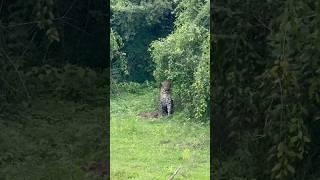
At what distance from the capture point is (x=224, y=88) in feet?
5.72

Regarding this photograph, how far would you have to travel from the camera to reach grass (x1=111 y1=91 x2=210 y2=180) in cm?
315

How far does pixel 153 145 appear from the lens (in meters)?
3.51

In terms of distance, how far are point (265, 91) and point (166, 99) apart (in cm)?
223

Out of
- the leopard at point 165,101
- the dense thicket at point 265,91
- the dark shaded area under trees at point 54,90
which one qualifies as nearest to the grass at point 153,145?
the leopard at point 165,101

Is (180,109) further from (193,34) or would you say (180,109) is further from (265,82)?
(265,82)

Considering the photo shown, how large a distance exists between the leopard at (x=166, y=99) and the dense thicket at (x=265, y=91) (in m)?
1.98

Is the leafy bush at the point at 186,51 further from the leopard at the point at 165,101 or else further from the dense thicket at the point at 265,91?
the dense thicket at the point at 265,91

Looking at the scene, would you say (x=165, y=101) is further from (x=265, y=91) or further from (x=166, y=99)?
(x=265, y=91)

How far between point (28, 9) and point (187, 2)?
7.63 feet

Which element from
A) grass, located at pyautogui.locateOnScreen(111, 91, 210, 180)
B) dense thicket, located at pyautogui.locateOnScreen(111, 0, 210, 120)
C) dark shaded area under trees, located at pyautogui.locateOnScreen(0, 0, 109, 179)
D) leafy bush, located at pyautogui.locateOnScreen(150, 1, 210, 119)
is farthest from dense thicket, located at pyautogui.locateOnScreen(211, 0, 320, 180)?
leafy bush, located at pyautogui.locateOnScreen(150, 1, 210, 119)

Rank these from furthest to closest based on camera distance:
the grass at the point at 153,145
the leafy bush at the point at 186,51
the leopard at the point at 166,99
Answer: the leopard at the point at 166,99, the leafy bush at the point at 186,51, the grass at the point at 153,145

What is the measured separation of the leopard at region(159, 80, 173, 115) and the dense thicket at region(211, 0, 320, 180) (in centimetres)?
198

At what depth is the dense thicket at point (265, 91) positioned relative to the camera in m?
1.51

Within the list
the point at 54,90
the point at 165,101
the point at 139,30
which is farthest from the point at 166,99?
the point at 54,90
